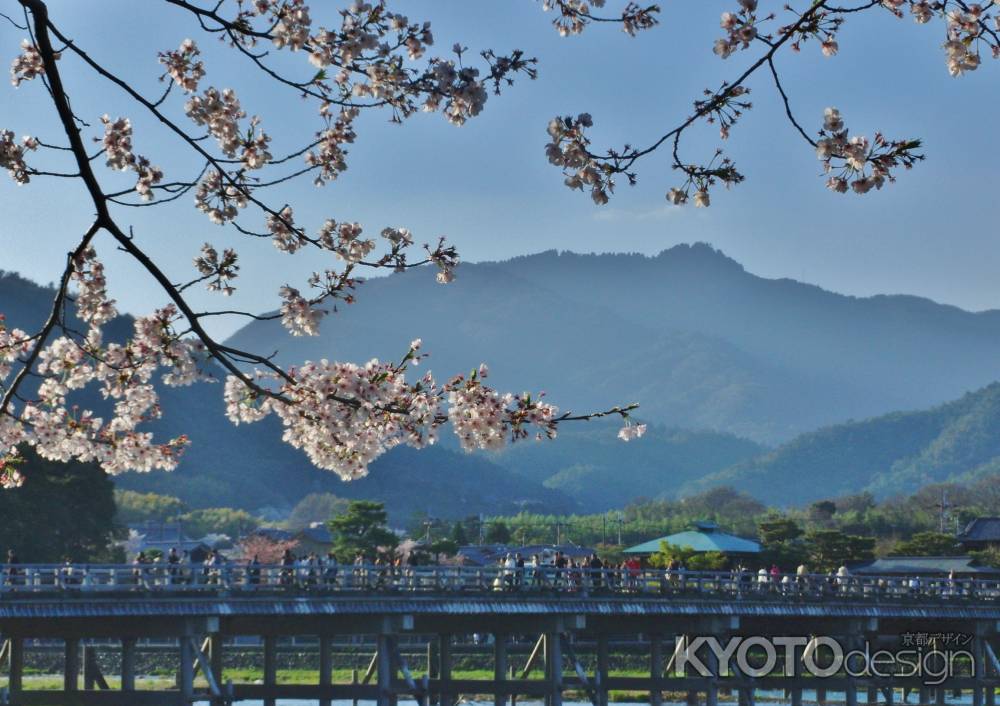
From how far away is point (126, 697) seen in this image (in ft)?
105

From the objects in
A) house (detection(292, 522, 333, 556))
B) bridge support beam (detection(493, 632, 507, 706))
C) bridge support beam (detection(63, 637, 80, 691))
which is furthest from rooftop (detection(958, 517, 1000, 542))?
bridge support beam (detection(63, 637, 80, 691))

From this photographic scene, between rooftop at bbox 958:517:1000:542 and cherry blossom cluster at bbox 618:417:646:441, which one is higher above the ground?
rooftop at bbox 958:517:1000:542

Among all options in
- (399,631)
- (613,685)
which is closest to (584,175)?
(399,631)

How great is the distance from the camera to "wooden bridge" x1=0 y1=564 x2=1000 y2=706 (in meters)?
32.0

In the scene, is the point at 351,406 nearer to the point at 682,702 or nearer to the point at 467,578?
the point at 467,578

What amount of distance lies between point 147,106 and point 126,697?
24.3 m

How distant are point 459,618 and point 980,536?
64.5 metres

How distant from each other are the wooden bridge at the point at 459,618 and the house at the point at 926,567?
3005 centimetres

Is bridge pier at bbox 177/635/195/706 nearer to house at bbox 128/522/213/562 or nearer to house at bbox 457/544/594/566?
house at bbox 457/544/594/566

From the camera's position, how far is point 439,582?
36781 millimetres

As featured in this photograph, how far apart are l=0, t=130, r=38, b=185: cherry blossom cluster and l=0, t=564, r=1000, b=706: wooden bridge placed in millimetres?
19990

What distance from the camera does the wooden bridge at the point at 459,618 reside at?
31984mm

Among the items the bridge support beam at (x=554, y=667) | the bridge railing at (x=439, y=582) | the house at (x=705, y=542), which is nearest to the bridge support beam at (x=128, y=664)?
the bridge railing at (x=439, y=582)

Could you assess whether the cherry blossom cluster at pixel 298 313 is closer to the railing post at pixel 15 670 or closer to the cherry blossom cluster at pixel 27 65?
the cherry blossom cluster at pixel 27 65
